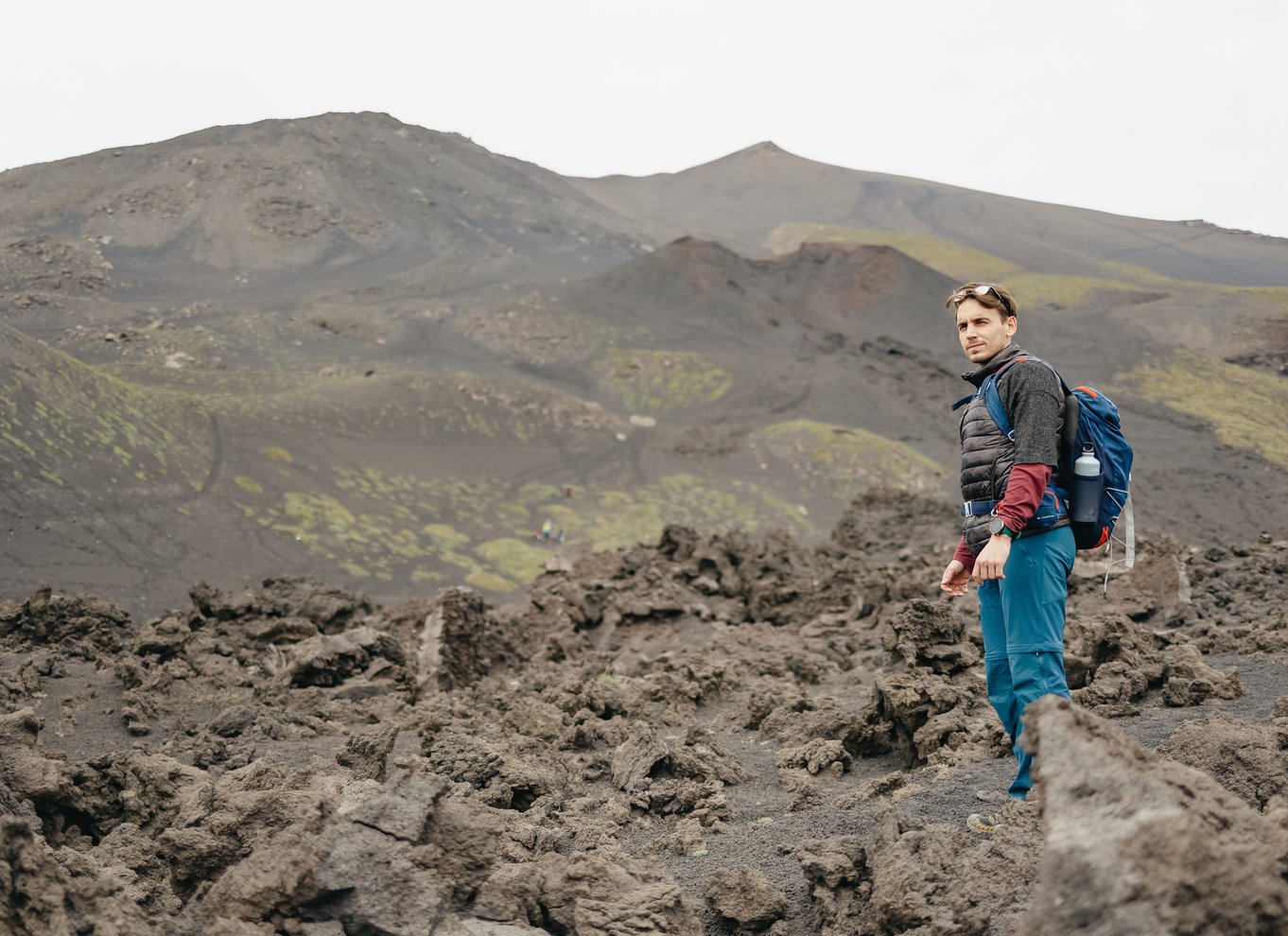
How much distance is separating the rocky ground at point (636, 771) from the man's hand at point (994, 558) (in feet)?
3.18

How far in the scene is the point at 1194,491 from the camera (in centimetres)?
4169

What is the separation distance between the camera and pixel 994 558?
3924mm

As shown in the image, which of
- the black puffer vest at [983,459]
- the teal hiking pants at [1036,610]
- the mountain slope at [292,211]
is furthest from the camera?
the mountain slope at [292,211]

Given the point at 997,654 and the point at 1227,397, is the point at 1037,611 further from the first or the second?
the point at 1227,397

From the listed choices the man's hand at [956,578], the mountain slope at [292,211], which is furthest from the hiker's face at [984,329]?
the mountain slope at [292,211]

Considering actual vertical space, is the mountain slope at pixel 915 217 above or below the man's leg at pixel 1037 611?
above

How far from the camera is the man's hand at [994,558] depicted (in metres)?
3.91

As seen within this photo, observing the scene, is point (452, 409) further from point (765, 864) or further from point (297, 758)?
point (765, 864)

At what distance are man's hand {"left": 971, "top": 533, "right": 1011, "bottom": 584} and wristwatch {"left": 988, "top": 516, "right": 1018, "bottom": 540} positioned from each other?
0.01 metres

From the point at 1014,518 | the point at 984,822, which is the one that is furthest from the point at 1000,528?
the point at 984,822

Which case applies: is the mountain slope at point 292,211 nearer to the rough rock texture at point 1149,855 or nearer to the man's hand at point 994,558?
the man's hand at point 994,558

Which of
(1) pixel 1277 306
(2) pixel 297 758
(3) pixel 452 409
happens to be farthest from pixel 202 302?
(1) pixel 1277 306

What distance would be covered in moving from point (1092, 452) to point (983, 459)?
16.8 inches

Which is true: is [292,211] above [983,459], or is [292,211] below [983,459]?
above
